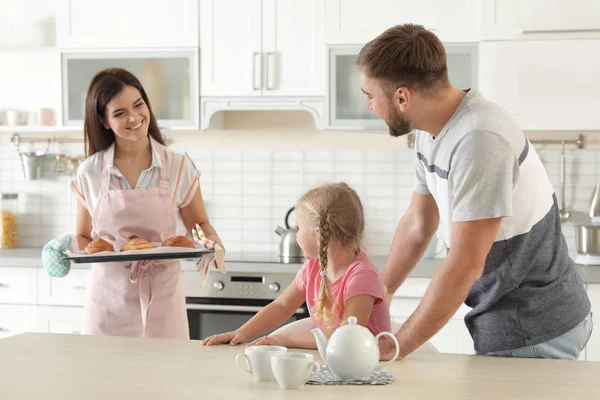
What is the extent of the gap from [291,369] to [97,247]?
3.74 ft

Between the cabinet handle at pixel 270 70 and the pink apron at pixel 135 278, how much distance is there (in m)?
1.14

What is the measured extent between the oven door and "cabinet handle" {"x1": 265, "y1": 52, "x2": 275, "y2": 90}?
95 cm

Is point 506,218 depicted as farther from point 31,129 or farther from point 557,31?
point 31,129

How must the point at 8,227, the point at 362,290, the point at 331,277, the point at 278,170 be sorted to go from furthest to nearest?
1. the point at 8,227
2. the point at 278,170
3. the point at 331,277
4. the point at 362,290

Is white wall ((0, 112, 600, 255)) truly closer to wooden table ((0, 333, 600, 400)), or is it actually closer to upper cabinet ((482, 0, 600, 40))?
upper cabinet ((482, 0, 600, 40))

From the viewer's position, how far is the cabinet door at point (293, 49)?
376cm

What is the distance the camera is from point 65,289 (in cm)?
381

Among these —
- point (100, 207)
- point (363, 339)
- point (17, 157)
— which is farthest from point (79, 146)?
point (363, 339)

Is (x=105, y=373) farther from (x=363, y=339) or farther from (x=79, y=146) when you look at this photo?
(x=79, y=146)

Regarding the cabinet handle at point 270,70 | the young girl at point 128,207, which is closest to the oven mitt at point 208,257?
the young girl at point 128,207

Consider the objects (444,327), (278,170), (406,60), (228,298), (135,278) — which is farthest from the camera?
(278,170)

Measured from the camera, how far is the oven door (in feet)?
11.9

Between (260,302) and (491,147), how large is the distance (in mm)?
1998

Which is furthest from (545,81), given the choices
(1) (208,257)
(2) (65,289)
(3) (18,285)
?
(3) (18,285)
